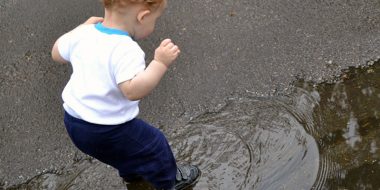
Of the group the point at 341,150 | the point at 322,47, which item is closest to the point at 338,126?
the point at 341,150

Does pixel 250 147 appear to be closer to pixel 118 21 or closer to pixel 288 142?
pixel 288 142

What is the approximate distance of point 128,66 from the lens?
1.89 metres

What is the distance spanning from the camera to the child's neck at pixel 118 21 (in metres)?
1.99

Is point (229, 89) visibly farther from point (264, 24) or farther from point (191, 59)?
point (264, 24)

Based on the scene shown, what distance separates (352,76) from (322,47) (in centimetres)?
30

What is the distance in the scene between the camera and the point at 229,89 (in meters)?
3.11

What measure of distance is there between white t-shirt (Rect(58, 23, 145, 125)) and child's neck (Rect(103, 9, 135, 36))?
0.03 metres

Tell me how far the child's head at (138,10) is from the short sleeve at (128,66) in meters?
0.17

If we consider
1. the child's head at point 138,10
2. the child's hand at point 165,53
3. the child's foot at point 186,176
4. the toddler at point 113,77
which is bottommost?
the child's foot at point 186,176

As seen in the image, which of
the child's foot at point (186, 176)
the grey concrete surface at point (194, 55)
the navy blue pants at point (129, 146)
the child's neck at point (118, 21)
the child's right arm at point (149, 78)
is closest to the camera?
the child's right arm at point (149, 78)

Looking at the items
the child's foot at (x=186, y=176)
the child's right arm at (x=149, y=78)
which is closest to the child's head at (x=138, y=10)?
the child's right arm at (x=149, y=78)

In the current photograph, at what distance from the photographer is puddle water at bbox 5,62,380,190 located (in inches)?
105

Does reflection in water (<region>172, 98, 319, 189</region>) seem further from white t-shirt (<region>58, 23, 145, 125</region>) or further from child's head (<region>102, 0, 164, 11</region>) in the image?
child's head (<region>102, 0, 164, 11</region>)

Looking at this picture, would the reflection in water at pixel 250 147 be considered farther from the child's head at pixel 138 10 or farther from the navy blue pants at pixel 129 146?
the child's head at pixel 138 10
